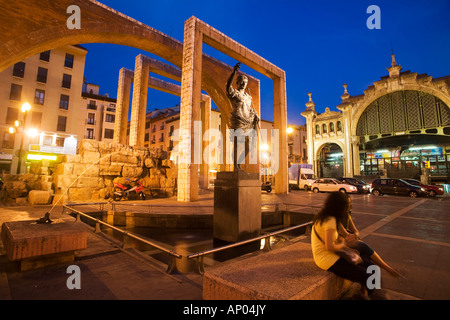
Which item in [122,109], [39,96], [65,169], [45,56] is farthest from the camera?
[45,56]

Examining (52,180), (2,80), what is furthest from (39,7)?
(2,80)

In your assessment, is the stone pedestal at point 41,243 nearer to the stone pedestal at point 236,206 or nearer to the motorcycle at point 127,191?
the stone pedestal at point 236,206

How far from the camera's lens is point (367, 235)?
17.1ft

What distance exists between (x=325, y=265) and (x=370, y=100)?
3262cm

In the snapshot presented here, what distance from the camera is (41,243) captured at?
2908 mm

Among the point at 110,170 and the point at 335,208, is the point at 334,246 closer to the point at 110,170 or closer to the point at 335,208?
the point at 335,208

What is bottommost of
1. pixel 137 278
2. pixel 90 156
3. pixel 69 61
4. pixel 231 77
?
pixel 137 278

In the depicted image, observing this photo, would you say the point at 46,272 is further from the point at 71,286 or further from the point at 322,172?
the point at 322,172

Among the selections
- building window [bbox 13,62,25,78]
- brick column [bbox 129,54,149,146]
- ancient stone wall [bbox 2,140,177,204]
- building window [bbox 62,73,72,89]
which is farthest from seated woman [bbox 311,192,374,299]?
building window [bbox 62,73,72,89]

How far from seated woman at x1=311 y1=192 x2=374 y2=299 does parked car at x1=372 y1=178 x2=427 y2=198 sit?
1921cm

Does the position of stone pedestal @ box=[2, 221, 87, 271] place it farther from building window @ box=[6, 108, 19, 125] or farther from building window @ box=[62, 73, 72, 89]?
building window @ box=[62, 73, 72, 89]

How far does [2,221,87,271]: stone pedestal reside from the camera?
2.75m

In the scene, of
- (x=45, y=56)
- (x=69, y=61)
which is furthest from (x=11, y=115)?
(x=69, y=61)

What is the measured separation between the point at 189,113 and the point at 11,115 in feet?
89.3
